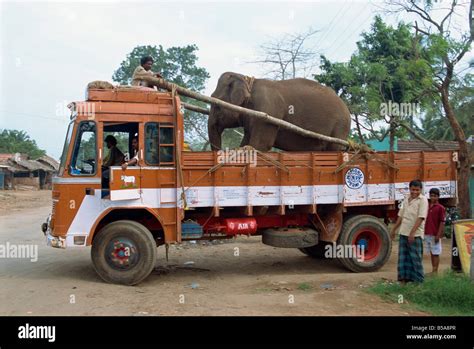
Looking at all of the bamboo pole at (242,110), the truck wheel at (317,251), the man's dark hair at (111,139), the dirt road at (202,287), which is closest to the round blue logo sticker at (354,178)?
the bamboo pole at (242,110)

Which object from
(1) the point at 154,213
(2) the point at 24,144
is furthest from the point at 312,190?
(2) the point at 24,144

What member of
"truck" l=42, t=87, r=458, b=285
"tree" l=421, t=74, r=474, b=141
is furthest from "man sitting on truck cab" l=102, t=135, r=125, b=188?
"tree" l=421, t=74, r=474, b=141

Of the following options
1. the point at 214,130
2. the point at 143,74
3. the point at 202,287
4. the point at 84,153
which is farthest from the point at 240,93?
the point at 202,287

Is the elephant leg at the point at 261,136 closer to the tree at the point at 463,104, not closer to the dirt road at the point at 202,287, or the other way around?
the dirt road at the point at 202,287

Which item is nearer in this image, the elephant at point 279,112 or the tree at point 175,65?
the elephant at point 279,112

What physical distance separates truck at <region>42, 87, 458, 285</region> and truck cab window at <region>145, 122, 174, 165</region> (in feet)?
0.05

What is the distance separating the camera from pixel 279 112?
918 cm

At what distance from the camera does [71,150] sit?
23.7ft

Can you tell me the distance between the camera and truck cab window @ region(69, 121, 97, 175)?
7.22 meters

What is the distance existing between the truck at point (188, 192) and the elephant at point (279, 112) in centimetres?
113

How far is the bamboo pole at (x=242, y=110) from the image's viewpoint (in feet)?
26.2

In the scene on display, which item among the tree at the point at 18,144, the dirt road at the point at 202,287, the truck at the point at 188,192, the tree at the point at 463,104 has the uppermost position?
the tree at the point at 18,144

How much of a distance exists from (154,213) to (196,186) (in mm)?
767

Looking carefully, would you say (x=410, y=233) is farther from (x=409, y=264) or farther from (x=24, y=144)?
(x=24, y=144)
